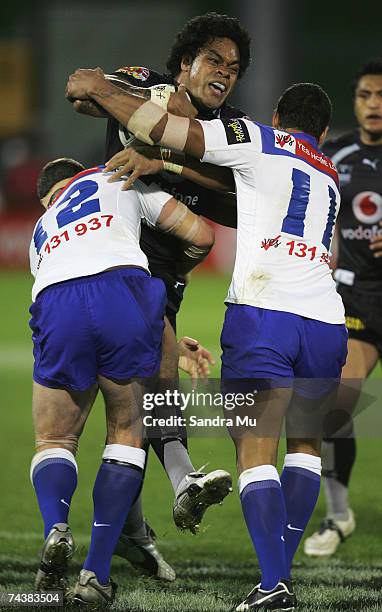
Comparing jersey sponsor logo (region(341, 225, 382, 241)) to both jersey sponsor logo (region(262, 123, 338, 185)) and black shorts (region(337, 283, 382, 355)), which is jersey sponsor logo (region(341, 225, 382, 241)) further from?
jersey sponsor logo (region(262, 123, 338, 185))

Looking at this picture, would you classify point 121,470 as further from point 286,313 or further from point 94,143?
Answer: point 94,143

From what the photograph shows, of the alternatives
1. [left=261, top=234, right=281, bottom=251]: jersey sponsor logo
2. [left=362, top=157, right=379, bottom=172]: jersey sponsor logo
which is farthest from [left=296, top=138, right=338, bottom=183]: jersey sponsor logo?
Result: [left=362, top=157, right=379, bottom=172]: jersey sponsor logo

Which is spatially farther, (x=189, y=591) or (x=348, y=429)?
(x=348, y=429)

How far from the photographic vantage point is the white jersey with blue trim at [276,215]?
4.16 metres

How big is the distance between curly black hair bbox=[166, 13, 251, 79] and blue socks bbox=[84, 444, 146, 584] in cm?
166

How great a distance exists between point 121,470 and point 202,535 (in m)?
1.78

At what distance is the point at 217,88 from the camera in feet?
15.2

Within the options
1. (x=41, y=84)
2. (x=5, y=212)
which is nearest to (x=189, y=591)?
(x=5, y=212)

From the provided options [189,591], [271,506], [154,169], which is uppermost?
[154,169]

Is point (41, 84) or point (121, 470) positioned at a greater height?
point (121, 470)

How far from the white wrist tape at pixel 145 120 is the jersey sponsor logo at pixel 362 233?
84.9 inches

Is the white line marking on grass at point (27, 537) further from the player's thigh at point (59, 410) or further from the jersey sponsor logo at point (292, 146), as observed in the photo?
the jersey sponsor logo at point (292, 146)

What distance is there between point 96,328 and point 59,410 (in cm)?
38

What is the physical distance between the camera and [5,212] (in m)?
19.3
